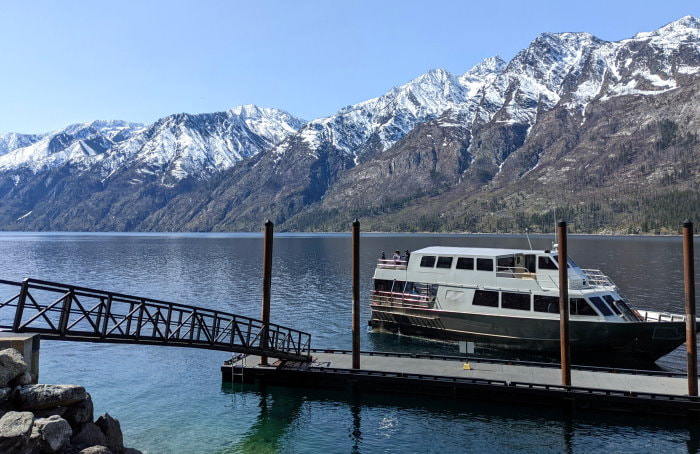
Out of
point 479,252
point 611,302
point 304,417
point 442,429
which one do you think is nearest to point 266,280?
point 304,417

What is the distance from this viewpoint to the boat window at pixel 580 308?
32.6 meters

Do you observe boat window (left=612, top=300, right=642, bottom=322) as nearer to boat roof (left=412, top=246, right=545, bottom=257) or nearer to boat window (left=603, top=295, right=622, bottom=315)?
boat window (left=603, top=295, right=622, bottom=315)

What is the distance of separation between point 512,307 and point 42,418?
30.0 m

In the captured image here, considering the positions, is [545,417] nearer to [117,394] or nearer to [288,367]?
[288,367]

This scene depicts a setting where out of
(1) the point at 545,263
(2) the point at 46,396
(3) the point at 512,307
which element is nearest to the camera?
(2) the point at 46,396

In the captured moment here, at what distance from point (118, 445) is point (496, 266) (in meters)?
28.2

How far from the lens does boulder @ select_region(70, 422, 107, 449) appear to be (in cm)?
1382

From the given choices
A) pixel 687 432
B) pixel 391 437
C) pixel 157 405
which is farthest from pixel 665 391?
pixel 157 405

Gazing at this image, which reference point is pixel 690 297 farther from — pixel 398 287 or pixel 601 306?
pixel 398 287

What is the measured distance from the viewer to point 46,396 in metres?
13.6

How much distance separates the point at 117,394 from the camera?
28.2 meters

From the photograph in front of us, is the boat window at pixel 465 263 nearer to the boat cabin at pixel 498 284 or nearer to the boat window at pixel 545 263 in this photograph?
the boat cabin at pixel 498 284

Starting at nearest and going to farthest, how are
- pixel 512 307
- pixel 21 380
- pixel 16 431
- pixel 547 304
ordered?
pixel 16 431
pixel 21 380
pixel 547 304
pixel 512 307

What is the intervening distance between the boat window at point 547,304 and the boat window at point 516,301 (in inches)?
24.1
